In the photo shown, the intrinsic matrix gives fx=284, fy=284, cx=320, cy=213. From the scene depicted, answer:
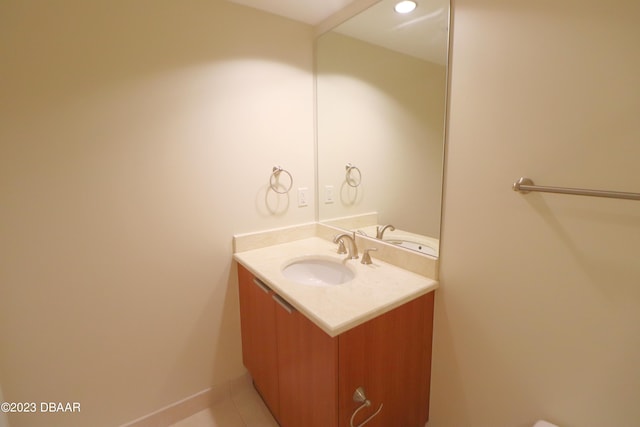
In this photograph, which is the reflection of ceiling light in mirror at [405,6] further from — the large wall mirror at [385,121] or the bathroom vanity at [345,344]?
the bathroom vanity at [345,344]

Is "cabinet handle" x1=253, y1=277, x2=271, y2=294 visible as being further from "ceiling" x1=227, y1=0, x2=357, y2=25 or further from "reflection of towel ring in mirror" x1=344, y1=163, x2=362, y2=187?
"ceiling" x1=227, y1=0, x2=357, y2=25

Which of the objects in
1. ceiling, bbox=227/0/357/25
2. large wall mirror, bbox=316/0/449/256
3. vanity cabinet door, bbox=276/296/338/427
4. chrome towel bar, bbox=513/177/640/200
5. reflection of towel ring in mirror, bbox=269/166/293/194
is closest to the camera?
chrome towel bar, bbox=513/177/640/200

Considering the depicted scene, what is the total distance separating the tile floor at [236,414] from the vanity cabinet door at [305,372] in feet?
0.81

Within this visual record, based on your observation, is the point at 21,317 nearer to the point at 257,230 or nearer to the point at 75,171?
the point at 75,171

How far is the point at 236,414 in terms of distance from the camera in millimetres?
1626

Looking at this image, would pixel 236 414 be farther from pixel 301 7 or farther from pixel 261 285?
pixel 301 7

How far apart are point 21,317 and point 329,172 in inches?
65.5

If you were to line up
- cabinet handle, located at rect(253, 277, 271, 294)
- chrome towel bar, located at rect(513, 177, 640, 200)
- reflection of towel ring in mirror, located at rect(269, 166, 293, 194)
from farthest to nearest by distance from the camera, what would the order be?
reflection of towel ring in mirror, located at rect(269, 166, 293, 194) < cabinet handle, located at rect(253, 277, 271, 294) < chrome towel bar, located at rect(513, 177, 640, 200)

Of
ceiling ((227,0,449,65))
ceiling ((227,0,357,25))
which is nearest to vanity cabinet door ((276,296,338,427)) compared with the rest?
ceiling ((227,0,449,65))

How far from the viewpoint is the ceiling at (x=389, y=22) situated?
118 centimetres

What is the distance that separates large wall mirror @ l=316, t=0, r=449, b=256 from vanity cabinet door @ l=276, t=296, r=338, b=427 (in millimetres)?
656

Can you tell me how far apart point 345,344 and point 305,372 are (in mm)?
291

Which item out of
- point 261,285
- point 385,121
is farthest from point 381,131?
point 261,285

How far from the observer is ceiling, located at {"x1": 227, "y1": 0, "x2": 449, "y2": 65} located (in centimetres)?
118
